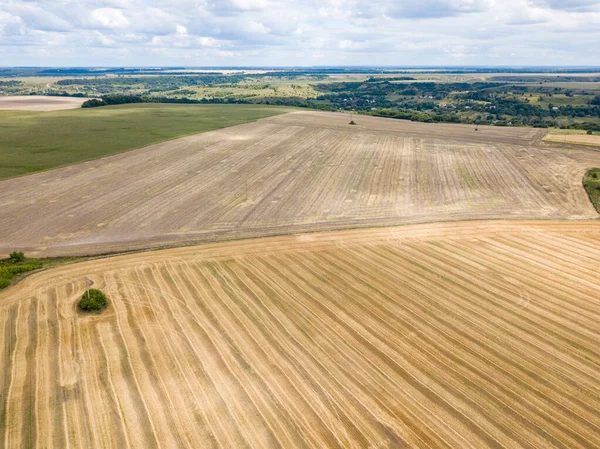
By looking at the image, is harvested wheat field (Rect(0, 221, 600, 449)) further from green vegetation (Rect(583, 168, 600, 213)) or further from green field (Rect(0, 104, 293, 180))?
green field (Rect(0, 104, 293, 180))

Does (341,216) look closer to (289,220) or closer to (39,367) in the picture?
(289,220)

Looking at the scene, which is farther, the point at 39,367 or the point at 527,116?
the point at 527,116

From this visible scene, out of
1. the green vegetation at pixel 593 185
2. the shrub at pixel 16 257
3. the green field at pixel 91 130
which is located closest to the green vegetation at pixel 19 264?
the shrub at pixel 16 257

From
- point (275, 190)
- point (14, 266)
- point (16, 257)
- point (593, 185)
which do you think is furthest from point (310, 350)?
point (593, 185)

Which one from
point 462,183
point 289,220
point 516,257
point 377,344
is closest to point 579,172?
point 462,183

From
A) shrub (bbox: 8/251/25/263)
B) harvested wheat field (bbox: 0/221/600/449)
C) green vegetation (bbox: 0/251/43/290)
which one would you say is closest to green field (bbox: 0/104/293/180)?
shrub (bbox: 8/251/25/263)

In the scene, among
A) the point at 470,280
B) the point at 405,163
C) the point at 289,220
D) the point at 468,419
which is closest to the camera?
the point at 468,419

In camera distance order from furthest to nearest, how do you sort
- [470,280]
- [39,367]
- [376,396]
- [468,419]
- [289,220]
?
1. [289,220]
2. [470,280]
3. [39,367]
4. [376,396]
5. [468,419]

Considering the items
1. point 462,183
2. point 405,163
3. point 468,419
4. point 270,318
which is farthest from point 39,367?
point 405,163
